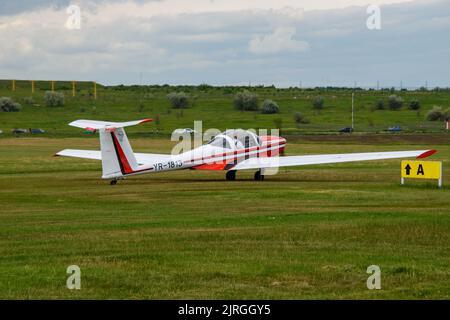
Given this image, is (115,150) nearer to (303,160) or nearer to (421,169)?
(303,160)

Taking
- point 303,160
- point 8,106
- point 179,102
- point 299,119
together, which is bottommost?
point 303,160

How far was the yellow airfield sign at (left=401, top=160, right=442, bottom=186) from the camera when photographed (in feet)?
94.8

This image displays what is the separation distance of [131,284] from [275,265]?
2.41 m

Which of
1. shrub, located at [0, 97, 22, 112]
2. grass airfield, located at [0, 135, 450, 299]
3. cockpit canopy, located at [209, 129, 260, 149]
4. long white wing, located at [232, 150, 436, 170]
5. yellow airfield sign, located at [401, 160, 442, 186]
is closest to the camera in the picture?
grass airfield, located at [0, 135, 450, 299]

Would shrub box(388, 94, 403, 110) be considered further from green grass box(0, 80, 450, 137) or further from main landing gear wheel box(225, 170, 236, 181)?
main landing gear wheel box(225, 170, 236, 181)

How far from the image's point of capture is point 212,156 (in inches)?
1304

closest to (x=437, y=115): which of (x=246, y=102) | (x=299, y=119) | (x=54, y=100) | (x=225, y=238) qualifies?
(x=299, y=119)

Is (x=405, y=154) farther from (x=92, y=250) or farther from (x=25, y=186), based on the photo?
(x=92, y=250)

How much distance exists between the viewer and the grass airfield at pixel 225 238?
1223 centimetres

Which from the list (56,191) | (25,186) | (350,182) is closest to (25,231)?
(56,191)

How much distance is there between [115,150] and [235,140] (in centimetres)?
565

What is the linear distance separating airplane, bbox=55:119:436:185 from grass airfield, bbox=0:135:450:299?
699mm

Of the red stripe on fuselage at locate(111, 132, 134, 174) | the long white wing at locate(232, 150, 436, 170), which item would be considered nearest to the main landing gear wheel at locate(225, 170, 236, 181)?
the long white wing at locate(232, 150, 436, 170)

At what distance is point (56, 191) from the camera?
2905 cm
